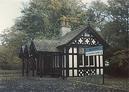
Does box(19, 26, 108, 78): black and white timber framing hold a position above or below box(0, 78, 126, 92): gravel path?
above

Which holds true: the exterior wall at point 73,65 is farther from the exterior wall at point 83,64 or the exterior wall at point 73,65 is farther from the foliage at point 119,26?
the foliage at point 119,26

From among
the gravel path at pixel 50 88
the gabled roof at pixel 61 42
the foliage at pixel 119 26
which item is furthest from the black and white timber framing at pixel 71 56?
the gravel path at pixel 50 88

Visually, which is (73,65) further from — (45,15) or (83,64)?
(45,15)

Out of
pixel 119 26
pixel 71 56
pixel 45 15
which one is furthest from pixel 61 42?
pixel 45 15

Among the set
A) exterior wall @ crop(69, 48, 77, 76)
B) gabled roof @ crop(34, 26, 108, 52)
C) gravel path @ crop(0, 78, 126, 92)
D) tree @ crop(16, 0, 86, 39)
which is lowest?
gravel path @ crop(0, 78, 126, 92)

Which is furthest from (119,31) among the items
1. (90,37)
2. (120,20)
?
(90,37)

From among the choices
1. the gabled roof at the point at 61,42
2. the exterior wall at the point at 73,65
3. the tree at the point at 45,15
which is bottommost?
the exterior wall at the point at 73,65

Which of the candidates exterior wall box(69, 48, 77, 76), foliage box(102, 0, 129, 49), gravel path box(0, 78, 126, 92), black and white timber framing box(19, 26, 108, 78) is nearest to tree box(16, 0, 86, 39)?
black and white timber framing box(19, 26, 108, 78)

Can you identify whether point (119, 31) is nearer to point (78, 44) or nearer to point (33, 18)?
point (78, 44)

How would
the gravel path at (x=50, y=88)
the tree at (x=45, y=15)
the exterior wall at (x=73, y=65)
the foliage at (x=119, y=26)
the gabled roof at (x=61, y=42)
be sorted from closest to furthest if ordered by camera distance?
1. the gravel path at (x=50, y=88)
2. the foliage at (x=119, y=26)
3. the exterior wall at (x=73, y=65)
4. the gabled roof at (x=61, y=42)
5. the tree at (x=45, y=15)

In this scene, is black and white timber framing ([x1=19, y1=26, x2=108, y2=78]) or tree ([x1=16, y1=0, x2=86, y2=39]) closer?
black and white timber framing ([x1=19, y1=26, x2=108, y2=78])

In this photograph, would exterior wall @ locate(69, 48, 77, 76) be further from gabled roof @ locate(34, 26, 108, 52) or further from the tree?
the tree

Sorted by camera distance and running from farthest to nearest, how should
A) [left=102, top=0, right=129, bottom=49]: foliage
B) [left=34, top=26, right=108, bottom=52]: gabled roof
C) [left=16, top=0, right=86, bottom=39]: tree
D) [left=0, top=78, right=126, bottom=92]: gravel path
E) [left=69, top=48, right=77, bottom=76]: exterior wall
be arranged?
[left=16, top=0, right=86, bottom=39]: tree → [left=34, top=26, right=108, bottom=52]: gabled roof → [left=69, top=48, right=77, bottom=76]: exterior wall → [left=102, top=0, right=129, bottom=49]: foliage → [left=0, top=78, right=126, bottom=92]: gravel path

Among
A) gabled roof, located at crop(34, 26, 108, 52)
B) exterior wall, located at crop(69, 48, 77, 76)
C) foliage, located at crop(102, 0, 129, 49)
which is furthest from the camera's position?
gabled roof, located at crop(34, 26, 108, 52)
